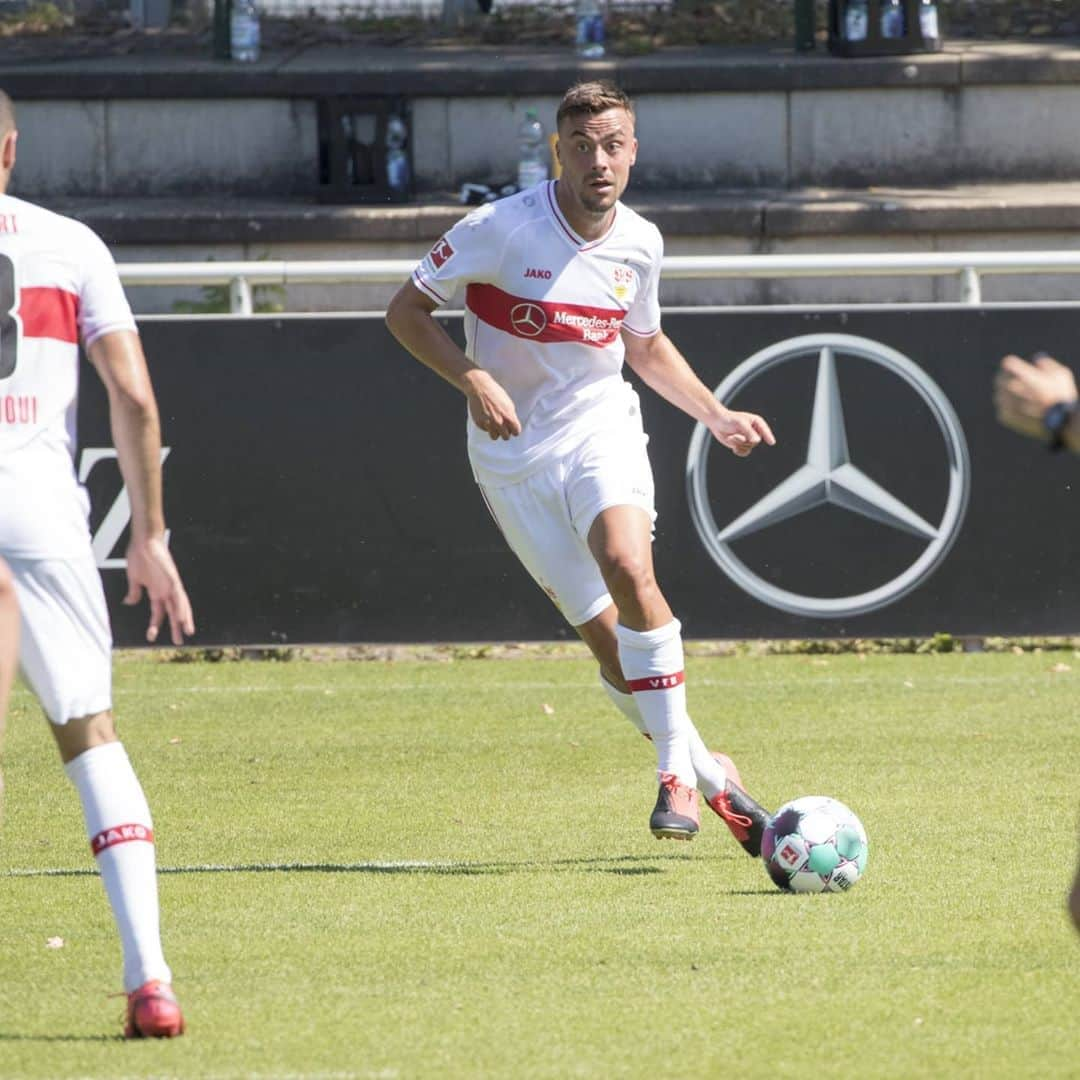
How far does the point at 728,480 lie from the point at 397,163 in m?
8.30

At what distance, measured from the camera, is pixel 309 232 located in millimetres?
17766

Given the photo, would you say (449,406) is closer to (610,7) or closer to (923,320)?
(923,320)

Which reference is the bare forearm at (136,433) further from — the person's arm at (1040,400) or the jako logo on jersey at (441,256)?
the jako logo on jersey at (441,256)

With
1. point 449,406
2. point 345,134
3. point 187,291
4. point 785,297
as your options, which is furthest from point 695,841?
point 345,134

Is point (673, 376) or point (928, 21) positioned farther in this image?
point (928, 21)

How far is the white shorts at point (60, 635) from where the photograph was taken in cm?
462

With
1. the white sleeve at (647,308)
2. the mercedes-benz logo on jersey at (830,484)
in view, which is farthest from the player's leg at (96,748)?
the mercedes-benz logo on jersey at (830,484)

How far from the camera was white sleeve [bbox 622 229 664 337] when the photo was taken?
24.0ft

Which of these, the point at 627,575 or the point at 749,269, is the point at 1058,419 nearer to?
the point at 627,575

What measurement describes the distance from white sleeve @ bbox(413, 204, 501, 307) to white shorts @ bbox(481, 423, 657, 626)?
67 centimetres

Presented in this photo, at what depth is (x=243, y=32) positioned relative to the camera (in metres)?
19.8

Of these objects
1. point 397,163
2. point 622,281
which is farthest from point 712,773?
point 397,163

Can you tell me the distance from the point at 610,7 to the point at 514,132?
3.15 m

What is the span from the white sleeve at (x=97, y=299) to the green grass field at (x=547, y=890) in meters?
1.55
